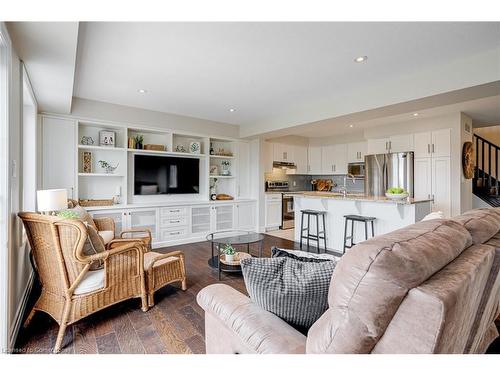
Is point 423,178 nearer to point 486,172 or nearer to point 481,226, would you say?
point 486,172

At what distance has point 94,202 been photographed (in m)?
4.12

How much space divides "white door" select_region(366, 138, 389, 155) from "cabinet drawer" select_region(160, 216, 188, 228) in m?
4.29

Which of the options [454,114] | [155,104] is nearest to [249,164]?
[155,104]

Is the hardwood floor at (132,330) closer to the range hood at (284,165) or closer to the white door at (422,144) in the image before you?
the range hood at (284,165)

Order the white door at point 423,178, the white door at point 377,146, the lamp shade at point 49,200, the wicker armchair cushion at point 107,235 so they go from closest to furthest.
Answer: the lamp shade at point 49,200 → the wicker armchair cushion at point 107,235 → the white door at point 423,178 → the white door at point 377,146

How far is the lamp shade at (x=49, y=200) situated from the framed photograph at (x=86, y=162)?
5.90 ft

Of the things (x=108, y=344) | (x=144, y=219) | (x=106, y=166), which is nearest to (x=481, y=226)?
(x=108, y=344)

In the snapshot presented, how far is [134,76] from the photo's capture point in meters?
3.10

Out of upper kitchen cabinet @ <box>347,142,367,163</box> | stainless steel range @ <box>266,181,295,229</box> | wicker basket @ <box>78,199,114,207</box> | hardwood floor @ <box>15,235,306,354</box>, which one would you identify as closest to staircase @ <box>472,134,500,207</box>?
upper kitchen cabinet @ <box>347,142,367,163</box>

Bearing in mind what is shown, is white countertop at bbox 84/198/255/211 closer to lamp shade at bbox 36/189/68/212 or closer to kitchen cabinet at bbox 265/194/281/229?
kitchen cabinet at bbox 265/194/281/229

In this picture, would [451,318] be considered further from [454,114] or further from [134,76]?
[454,114]

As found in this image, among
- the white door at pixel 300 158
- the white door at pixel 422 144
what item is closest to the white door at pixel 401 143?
the white door at pixel 422 144

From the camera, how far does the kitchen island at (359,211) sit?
12.0 ft

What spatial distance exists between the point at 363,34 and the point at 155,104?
3193 mm
